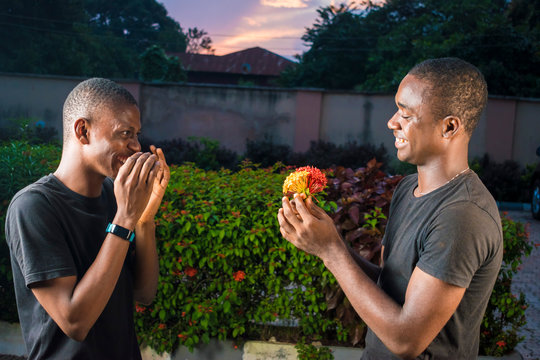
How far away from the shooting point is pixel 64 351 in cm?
183

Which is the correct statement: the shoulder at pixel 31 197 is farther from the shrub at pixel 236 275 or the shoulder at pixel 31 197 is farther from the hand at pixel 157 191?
the shrub at pixel 236 275

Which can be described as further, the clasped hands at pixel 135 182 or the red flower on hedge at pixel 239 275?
the red flower on hedge at pixel 239 275

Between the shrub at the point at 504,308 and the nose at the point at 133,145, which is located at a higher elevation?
the nose at the point at 133,145

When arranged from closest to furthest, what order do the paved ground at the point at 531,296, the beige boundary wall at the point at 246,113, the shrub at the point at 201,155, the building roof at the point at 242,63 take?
the paved ground at the point at 531,296 < the shrub at the point at 201,155 < the beige boundary wall at the point at 246,113 < the building roof at the point at 242,63

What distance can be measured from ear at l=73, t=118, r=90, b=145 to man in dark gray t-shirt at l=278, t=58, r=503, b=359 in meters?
0.92

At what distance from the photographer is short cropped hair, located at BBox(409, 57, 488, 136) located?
1654 mm

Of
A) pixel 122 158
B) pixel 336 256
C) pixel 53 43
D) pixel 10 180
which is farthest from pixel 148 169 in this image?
pixel 53 43

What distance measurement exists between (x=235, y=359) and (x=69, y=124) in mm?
2498

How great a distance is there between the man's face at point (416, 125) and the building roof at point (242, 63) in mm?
49317

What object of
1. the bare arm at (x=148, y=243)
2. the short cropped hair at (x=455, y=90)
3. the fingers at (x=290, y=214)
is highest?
the short cropped hair at (x=455, y=90)

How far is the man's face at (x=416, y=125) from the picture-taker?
1.70 meters

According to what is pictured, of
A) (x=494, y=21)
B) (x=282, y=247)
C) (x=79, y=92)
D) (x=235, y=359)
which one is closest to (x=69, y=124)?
(x=79, y=92)

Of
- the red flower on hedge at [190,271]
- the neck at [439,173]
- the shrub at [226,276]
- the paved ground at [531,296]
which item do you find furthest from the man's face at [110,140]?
the paved ground at [531,296]

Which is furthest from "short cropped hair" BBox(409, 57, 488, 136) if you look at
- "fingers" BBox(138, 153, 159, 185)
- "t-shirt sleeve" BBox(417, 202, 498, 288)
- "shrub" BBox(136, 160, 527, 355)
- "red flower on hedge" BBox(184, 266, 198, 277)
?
"red flower on hedge" BBox(184, 266, 198, 277)
